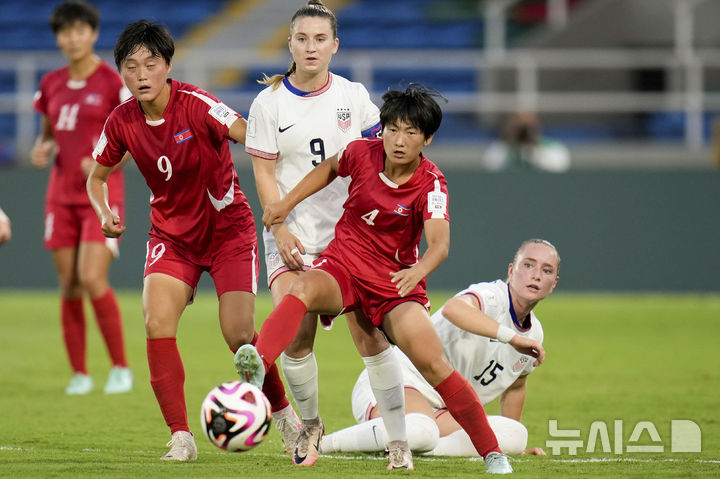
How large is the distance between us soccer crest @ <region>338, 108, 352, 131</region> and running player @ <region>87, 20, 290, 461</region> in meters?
0.50

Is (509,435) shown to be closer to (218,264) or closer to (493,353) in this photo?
(493,353)

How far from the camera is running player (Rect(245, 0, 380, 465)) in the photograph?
214 inches

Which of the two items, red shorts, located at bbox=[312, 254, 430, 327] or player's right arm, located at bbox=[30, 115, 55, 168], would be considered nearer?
red shorts, located at bbox=[312, 254, 430, 327]

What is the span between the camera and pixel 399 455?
5160 mm

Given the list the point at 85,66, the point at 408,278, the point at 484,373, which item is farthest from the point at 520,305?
the point at 85,66

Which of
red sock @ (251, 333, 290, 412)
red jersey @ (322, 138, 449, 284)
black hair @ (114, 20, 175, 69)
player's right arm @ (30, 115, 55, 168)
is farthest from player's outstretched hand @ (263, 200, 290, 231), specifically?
player's right arm @ (30, 115, 55, 168)

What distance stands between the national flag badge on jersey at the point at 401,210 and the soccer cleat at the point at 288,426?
138 centimetres

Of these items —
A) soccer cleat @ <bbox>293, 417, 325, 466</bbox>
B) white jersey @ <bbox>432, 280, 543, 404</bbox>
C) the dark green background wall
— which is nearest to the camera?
soccer cleat @ <bbox>293, 417, 325, 466</bbox>

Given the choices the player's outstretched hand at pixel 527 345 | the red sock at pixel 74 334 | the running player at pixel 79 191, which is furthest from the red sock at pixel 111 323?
the player's outstretched hand at pixel 527 345

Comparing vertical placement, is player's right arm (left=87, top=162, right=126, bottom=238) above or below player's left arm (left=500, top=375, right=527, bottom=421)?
above

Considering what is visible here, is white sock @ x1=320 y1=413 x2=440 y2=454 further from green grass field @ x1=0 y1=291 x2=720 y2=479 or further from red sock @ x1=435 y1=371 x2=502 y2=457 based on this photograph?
red sock @ x1=435 y1=371 x2=502 y2=457

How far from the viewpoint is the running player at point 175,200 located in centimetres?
531

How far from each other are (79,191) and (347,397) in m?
2.40

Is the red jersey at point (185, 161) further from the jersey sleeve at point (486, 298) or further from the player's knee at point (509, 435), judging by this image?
the player's knee at point (509, 435)
